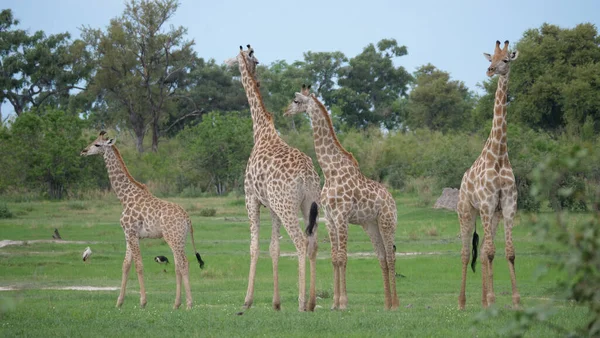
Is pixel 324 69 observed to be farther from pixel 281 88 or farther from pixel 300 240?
pixel 300 240

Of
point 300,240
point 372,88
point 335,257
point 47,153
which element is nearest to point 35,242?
point 300,240

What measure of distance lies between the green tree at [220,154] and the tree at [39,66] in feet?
56.2

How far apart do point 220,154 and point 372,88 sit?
90.7 ft

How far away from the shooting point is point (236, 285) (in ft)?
53.2

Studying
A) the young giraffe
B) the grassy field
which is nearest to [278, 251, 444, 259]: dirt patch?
the grassy field

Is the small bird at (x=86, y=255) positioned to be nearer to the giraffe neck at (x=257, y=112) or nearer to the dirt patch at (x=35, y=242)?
the dirt patch at (x=35, y=242)

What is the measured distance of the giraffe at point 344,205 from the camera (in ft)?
36.9

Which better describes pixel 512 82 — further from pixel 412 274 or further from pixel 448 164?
pixel 412 274

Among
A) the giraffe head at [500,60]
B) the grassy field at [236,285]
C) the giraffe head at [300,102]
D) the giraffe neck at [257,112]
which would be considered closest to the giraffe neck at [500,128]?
the giraffe head at [500,60]

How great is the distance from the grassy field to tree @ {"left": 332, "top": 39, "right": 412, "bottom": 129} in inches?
1309

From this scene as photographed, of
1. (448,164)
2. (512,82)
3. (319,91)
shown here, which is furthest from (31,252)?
(319,91)

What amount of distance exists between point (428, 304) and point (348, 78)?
185ft

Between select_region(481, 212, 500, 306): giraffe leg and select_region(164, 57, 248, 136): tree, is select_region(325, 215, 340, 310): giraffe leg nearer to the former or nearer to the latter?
select_region(481, 212, 500, 306): giraffe leg

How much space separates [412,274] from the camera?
17422mm
